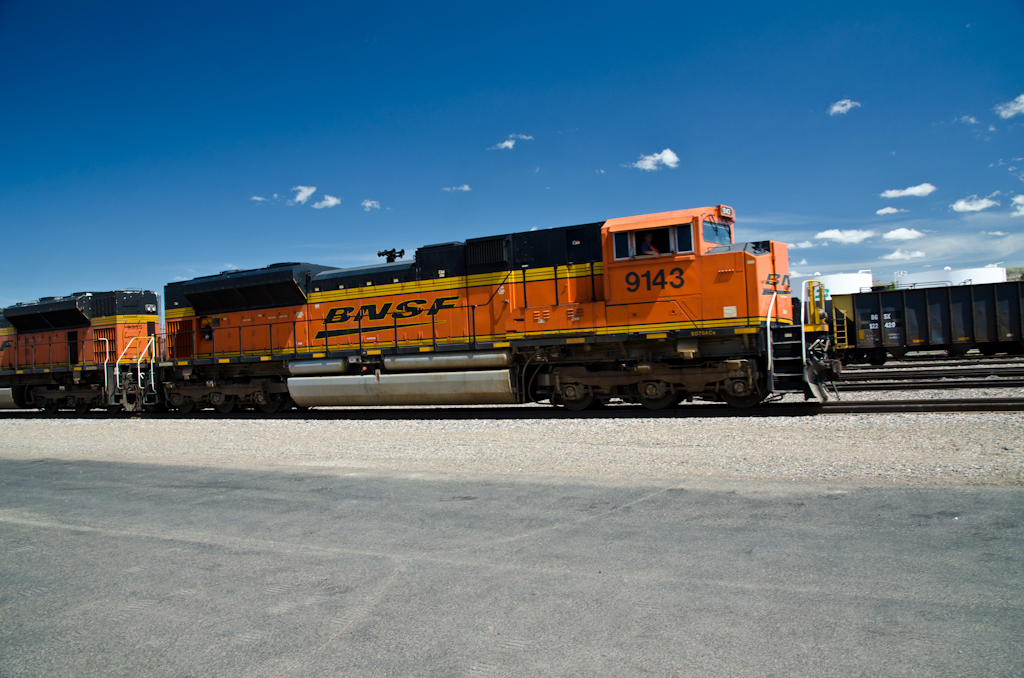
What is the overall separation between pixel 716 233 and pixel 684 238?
0.73m

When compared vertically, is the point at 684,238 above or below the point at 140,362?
above

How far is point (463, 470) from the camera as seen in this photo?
25.3ft

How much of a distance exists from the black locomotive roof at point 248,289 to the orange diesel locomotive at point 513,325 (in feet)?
0.11

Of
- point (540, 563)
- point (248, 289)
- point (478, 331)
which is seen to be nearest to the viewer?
point (540, 563)

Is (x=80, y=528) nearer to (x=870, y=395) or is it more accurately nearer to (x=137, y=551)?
(x=137, y=551)

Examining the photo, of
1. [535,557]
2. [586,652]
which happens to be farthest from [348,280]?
[586,652]

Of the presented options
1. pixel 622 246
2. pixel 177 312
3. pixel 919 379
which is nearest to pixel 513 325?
pixel 622 246

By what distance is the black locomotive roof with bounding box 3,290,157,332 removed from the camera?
18656 mm

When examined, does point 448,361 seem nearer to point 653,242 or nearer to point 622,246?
point 622,246

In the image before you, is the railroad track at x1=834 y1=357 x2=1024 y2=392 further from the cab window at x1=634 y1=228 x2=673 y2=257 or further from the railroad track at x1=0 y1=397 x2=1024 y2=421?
the cab window at x1=634 y1=228 x2=673 y2=257

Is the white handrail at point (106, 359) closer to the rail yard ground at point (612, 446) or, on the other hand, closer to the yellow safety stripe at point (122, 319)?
the yellow safety stripe at point (122, 319)

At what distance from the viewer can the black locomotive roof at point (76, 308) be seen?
734 inches

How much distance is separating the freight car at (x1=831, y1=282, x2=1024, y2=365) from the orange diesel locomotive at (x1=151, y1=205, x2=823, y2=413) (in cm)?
1381

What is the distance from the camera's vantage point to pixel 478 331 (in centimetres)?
1354
